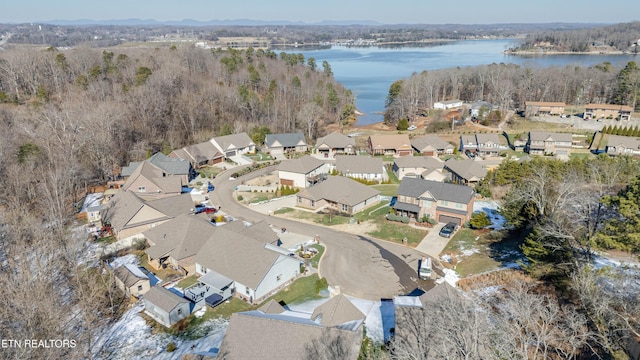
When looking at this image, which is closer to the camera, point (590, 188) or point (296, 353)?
point (296, 353)

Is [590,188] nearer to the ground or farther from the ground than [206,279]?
farther from the ground

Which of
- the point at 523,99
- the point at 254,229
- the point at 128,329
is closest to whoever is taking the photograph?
the point at 128,329

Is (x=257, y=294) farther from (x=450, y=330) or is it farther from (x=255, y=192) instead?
(x=255, y=192)

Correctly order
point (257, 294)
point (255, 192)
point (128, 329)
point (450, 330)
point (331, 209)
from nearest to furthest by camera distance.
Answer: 1. point (450, 330)
2. point (128, 329)
3. point (257, 294)
4. point (331, 209)
5. point (255, 192)

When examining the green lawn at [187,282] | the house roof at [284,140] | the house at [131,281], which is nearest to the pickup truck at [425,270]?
the green lawn at [187,282]

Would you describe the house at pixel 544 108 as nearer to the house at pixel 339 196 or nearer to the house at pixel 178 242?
the house at pixel 339 196

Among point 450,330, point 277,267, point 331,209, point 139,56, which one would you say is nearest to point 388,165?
point 331,209

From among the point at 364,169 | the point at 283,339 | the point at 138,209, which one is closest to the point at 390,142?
the point at 364,169

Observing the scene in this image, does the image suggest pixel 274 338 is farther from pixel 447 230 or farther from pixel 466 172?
pixel 466 172
